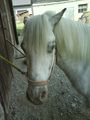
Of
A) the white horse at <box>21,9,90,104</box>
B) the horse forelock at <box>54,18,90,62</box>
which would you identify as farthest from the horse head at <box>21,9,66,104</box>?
the horse forelock at <box>54,18,90,62</box>

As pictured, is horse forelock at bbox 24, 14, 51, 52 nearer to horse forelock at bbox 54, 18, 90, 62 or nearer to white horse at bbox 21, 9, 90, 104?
white horse at bbox 21, 9, 90, 104

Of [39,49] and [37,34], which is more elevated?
[37,34]

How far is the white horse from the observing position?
1805 mm

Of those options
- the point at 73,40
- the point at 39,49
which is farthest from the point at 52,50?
the point at 73,40

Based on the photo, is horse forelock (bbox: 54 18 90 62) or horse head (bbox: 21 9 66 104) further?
horse forelock (bbox: 54 18 90 62)

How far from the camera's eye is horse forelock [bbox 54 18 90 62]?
1965mm

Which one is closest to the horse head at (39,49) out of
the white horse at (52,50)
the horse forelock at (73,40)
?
the white horse at (52,50)

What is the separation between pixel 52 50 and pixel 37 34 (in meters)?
0.20

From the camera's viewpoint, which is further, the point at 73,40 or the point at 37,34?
the point at 73,40

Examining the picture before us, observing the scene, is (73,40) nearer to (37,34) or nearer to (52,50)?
(52,50)

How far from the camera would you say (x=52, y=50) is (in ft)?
6.15

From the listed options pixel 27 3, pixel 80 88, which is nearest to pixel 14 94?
pixel 80 88

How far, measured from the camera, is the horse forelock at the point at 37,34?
179 centimetres

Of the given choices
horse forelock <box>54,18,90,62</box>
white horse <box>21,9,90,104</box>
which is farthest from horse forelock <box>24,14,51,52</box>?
horse forelock <box>54,18,90,62</box>
